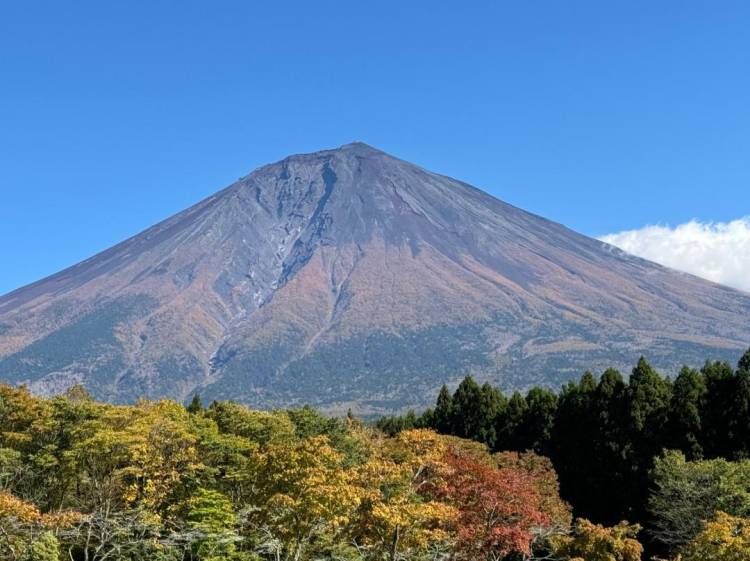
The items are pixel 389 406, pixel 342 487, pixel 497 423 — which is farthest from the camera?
pixel 389 406

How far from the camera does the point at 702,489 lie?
28500 mm

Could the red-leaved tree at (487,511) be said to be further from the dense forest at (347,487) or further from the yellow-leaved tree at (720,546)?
the yellow-leaved tree at (720,546)

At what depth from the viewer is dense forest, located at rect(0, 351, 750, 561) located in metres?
20.9

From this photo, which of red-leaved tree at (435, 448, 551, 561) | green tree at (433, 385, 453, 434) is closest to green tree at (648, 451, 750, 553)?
red-leaved tree at (435, 448, 551, 561)

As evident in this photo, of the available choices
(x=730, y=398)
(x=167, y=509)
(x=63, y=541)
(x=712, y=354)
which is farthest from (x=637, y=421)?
(x=712, y=354)

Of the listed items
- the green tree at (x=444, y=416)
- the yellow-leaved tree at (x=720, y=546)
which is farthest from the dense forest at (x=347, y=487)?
the green tree at (x=444, y=416)

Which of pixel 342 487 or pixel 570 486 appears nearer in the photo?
pixel 342 487

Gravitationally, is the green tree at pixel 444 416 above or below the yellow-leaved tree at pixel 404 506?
below

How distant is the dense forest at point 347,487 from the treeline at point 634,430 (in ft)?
0.29

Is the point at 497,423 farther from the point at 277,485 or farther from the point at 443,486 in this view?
the point at 277,485

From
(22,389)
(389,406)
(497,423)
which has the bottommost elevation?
(389,406)

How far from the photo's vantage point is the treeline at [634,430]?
3684cm

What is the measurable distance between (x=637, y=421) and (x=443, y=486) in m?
18.9

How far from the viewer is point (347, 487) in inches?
782
